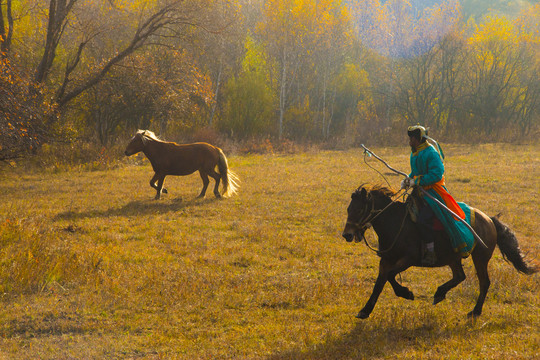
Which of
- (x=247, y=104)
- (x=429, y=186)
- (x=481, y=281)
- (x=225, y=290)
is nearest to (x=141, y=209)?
(x=225, y=290)

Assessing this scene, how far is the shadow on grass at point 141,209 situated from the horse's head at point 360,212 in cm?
824

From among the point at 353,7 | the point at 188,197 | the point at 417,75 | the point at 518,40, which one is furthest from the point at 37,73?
the point at 353,7

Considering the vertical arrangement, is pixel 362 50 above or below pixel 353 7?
below

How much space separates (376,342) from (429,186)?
220 centimetres

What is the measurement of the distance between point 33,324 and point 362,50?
51399 mm

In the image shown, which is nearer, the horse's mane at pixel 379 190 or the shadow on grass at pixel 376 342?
the shadow on grass at pixel 376 342

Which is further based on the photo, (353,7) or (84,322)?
(353,7)

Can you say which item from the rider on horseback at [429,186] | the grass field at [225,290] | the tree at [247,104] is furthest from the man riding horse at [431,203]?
the tree at [247,104]

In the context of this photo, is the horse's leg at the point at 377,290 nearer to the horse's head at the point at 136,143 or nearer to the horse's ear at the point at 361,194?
the horse's ear at the point at 361,194

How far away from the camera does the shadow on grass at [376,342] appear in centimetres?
498

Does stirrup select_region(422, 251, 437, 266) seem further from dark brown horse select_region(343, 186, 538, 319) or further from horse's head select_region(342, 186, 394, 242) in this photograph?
horse's head select_region(342, 186, 394, 242)

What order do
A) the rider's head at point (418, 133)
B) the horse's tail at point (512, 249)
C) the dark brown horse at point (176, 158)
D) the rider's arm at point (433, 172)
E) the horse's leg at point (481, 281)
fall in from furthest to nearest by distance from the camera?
the dark brown horse at point (176, 158) → the horse's tail at point (512, 249) → the horse's leg at point (481, 281) → the rider's head at point (418, 133) → the rider's arm at point (433, 172)

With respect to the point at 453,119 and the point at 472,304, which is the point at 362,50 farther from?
the point at 472,304

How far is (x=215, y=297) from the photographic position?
22.3 feet
